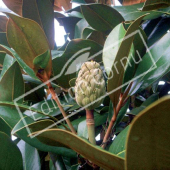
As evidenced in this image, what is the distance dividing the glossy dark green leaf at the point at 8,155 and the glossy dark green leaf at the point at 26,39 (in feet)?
0.70

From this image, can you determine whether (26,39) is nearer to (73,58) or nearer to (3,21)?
(73,58)

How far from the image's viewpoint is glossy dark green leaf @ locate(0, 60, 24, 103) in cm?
69

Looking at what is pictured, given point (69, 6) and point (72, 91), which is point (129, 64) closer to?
point (72, 91)

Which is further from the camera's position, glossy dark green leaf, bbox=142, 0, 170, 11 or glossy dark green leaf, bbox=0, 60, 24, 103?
glossy dark green leaf, bbox=142, 0, 170, 11

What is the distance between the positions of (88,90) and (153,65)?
20cm

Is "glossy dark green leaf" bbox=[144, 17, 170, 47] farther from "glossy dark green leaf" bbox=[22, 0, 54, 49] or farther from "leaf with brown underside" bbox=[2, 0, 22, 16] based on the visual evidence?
"leaf with brown underside" bbox=[2, 0, 22, 16]

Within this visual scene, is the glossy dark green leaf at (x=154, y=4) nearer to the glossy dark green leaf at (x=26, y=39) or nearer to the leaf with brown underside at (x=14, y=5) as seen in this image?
the glossy dark green leaf at (x=26, y=39)

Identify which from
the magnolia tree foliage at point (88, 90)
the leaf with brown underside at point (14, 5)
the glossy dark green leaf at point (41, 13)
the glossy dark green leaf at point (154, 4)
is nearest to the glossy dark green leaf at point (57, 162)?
the magnolia tree foliage at point (88, 90)

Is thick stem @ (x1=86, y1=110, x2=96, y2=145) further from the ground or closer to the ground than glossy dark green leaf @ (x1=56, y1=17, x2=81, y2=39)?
closer to the ground

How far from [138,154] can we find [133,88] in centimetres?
31

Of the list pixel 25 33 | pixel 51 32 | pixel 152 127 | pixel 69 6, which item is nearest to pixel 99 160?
pixel 152 127

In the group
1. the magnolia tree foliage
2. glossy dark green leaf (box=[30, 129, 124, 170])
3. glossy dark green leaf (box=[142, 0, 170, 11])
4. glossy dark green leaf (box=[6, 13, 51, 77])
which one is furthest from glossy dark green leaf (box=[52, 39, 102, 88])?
glossy dark green leaf (box=[30, 129, 124, 170])

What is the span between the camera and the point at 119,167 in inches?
16.5

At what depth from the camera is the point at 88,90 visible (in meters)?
0.58
